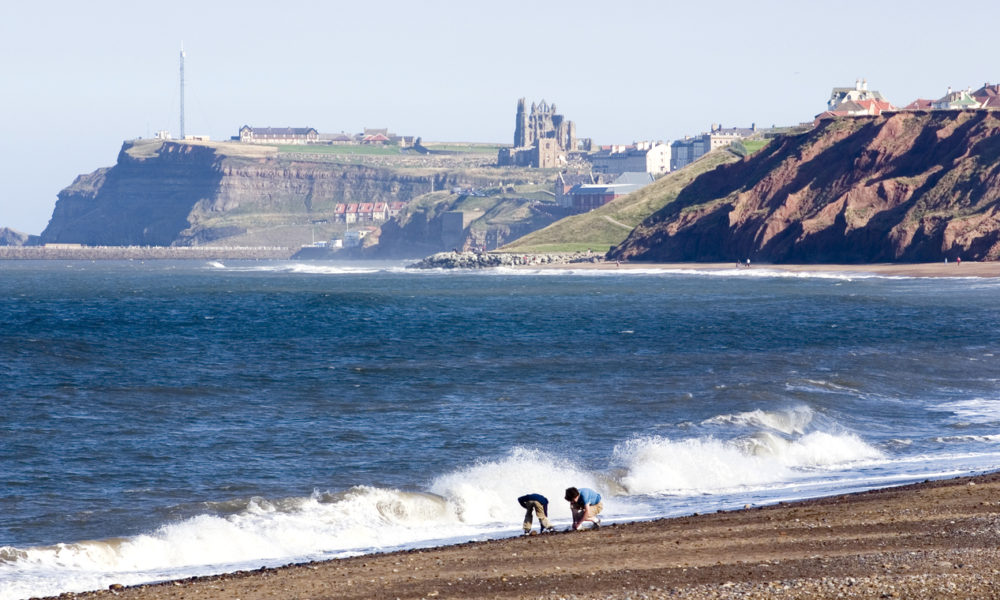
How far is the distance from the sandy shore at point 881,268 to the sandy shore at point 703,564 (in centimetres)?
10770

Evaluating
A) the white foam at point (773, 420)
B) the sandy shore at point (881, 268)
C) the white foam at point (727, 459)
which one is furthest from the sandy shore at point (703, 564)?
the sandy shore at point (881, 268)

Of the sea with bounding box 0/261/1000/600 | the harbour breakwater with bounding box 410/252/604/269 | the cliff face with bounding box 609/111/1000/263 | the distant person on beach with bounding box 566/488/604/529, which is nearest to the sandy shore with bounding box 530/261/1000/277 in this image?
the cliff face with bounding box 609/111/1000/263

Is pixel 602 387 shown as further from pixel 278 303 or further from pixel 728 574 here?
pixel 278 303

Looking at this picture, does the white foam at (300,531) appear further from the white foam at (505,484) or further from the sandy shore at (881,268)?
the sandy shore at (881,268)

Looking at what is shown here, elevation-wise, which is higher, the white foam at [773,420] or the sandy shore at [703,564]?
the sandy shore at [703,564]

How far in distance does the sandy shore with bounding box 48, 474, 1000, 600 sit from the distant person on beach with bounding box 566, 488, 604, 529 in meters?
0.67

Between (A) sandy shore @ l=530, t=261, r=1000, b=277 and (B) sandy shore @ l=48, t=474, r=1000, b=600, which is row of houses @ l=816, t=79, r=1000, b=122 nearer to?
(A) sandy shore @ l=530, t=261, r=1000, b=277

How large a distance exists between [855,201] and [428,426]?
11836 cm

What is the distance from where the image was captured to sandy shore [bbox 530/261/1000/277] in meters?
124

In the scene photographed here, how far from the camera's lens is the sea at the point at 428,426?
2389cm

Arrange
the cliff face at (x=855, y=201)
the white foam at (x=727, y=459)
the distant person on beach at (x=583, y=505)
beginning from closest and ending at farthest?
the distant person on beach at (x=583, y=505)
the white foam at (x=727, y=459)
the cliff face at (x=855, y=201)

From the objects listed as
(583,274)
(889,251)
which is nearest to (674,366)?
(889,251)

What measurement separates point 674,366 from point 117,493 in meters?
28.2

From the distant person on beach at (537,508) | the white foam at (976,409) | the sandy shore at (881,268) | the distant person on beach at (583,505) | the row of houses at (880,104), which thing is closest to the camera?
the distant person on beach at (583,505)
